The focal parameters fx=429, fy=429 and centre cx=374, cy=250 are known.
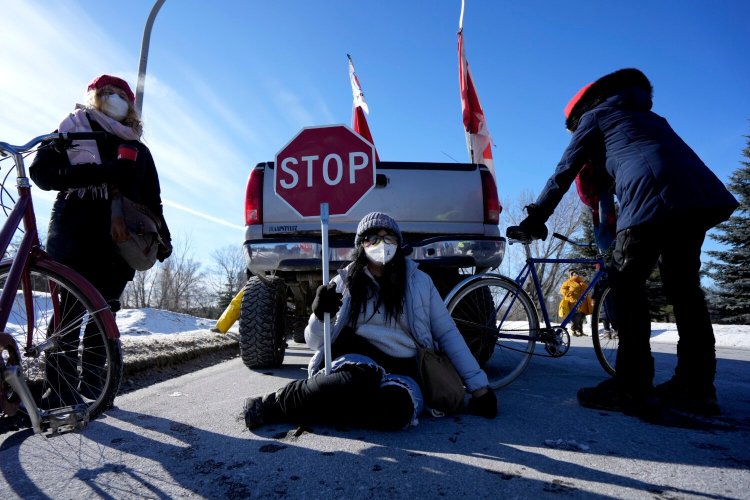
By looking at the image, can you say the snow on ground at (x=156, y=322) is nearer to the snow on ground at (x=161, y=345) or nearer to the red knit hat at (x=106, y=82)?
the snow on ground at (x=161, y=345)

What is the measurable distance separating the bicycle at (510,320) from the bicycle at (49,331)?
2135mm

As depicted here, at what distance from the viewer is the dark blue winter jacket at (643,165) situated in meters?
2.38

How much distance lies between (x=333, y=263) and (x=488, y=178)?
165 centimetres

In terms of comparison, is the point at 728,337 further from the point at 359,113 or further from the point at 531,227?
the point at 359,113

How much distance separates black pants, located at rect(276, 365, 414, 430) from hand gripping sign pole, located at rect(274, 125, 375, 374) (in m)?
0.94

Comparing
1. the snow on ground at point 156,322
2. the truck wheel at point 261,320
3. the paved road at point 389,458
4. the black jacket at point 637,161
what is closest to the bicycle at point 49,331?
the paved road at point 389,458

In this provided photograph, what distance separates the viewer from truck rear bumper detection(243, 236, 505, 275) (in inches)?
140

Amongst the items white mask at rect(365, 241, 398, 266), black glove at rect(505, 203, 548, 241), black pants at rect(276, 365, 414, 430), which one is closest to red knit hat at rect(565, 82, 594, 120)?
black glove at rect(505, 203, 548, 241)

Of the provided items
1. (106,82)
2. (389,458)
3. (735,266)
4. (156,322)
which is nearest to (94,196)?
(106,82)

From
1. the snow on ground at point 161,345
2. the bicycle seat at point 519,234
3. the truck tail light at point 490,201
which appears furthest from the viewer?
the snow on ground at point 161,345

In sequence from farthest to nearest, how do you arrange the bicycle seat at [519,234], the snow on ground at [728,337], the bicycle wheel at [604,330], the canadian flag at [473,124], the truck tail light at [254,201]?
1. the canadian flag at [473,124]
2. the snow on ground at [728,337]
3. the truck tail light at [254,201]
4. the bicycle wheel at [604,330]
5. the bicycle seat at [519,234]

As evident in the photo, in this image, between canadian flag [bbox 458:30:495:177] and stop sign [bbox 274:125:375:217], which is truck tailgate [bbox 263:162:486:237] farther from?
canadian flag [bbox 458:30:495:177]

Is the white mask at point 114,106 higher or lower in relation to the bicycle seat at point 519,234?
higher

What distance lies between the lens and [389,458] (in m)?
1.76
